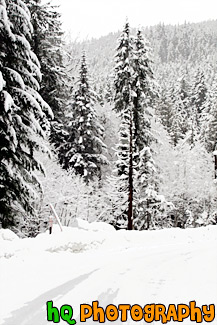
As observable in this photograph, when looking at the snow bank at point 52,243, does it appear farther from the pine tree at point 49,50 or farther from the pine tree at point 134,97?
the pine tree at point 134,97

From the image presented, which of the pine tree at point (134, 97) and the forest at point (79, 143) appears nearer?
the forest at point (79, 143)

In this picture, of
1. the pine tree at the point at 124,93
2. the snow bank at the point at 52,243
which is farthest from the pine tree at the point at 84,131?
the snow bank at the point at 52,243

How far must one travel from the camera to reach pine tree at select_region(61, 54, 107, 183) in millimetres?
33781

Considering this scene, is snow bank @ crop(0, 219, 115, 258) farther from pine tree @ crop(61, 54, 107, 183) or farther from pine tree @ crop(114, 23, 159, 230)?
pine tree @ crop(61, 54, 107, 183)

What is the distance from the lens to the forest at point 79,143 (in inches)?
585

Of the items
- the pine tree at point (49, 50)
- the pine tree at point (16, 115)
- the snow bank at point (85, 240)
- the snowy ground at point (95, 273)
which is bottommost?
the snowy ground at point (95, 273)

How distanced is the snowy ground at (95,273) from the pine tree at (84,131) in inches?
813

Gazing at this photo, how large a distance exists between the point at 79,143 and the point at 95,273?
26.4 metres

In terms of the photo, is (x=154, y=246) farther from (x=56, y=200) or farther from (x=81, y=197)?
(x=81, y=197)

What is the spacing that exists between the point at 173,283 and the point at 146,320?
203 centimetres

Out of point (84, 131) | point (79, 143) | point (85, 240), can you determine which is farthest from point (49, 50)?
point (85, 240)

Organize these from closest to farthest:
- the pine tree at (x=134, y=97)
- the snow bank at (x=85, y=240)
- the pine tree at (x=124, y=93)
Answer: the snow bank at (x=85, y=240) < the pine tree at (x=124, y=93) < the pine tree at (x=134, y=97)

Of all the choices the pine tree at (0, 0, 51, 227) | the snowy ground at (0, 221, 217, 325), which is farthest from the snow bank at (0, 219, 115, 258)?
the pine tree at (0, 0, 51, 227)

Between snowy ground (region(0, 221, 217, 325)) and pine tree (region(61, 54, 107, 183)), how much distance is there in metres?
20.7
